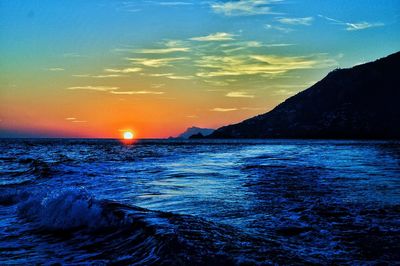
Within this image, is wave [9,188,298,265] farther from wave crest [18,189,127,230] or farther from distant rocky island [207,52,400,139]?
distant rocky island [207,52,400,139]

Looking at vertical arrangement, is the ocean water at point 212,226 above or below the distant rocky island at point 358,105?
below

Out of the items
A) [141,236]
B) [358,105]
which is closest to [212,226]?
[141,236]

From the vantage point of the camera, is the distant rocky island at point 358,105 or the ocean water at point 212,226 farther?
the distant rocky island at point 358,105

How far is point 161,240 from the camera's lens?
263 inches

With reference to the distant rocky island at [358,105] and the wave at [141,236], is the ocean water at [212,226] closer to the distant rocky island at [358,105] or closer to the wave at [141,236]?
the wave at [141,236]

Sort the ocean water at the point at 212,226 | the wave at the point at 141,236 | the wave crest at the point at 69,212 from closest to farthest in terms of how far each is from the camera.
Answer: the wave at the point at 141,236, the ocean water at the point at 212,226, the wave crest at the point at 69,212

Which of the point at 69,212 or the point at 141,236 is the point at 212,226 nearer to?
the point at 141,236

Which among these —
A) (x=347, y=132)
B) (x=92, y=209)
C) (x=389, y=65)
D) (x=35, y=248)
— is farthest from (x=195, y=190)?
(x=389, y=65)

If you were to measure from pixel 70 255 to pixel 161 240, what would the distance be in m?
1.62

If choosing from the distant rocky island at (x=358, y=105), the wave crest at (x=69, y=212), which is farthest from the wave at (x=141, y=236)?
the distant rocky island at (x=358, y=105)

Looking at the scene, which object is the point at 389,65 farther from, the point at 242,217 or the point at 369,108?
the point at 242,217

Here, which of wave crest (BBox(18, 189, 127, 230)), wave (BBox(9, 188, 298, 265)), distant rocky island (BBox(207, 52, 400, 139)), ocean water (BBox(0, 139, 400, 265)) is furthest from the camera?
distant rocky island (BBox(207, 52, 400, 139))

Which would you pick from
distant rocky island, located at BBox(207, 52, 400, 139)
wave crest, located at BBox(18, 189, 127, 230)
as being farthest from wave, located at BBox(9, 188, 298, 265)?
distant rocky island, located at BBox(207, 52, 400, 139)

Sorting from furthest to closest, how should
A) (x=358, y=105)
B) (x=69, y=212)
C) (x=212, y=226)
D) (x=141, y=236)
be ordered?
(x=358, y=105)
(x=69, y=212)
(x=212, y=226)
(x=141, y=236)
